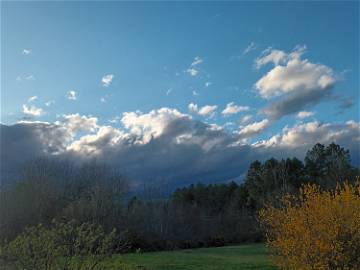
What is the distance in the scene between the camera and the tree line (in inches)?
1770

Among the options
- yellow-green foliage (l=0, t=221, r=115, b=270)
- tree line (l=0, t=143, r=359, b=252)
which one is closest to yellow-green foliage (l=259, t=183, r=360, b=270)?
yellow-green foliage (l=0, t=221, r=115, b=270)

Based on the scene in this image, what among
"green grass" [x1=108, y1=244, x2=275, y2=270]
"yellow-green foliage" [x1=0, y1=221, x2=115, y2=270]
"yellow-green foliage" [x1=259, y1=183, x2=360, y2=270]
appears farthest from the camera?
"green grass" [x1=108, y1=244, x2=275, y2=270]

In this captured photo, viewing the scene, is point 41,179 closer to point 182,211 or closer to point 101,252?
point 182,211

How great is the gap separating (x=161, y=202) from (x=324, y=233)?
52.6m

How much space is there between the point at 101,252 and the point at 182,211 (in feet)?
183

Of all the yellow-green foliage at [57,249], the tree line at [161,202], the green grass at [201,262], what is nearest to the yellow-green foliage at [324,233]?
the green grass at [201,262]

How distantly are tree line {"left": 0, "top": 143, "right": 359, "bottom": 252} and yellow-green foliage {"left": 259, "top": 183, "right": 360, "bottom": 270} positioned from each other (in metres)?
16.9

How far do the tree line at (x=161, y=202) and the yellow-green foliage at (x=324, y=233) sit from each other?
16876mm

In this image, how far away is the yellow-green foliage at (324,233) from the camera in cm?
1448

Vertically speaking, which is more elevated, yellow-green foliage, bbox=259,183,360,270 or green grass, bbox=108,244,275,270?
yellow-green foliage, bbox=259,183,360,270

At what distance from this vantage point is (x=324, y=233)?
47.6 ft

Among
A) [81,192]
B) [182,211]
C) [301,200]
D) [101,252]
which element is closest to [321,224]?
[301,200]

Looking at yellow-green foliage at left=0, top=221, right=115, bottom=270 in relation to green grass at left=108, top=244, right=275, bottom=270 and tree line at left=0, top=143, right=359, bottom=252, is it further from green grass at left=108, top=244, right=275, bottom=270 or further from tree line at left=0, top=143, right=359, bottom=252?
tree line at left=0, top=143, right=359, bottom=252

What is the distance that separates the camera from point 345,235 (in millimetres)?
14773
